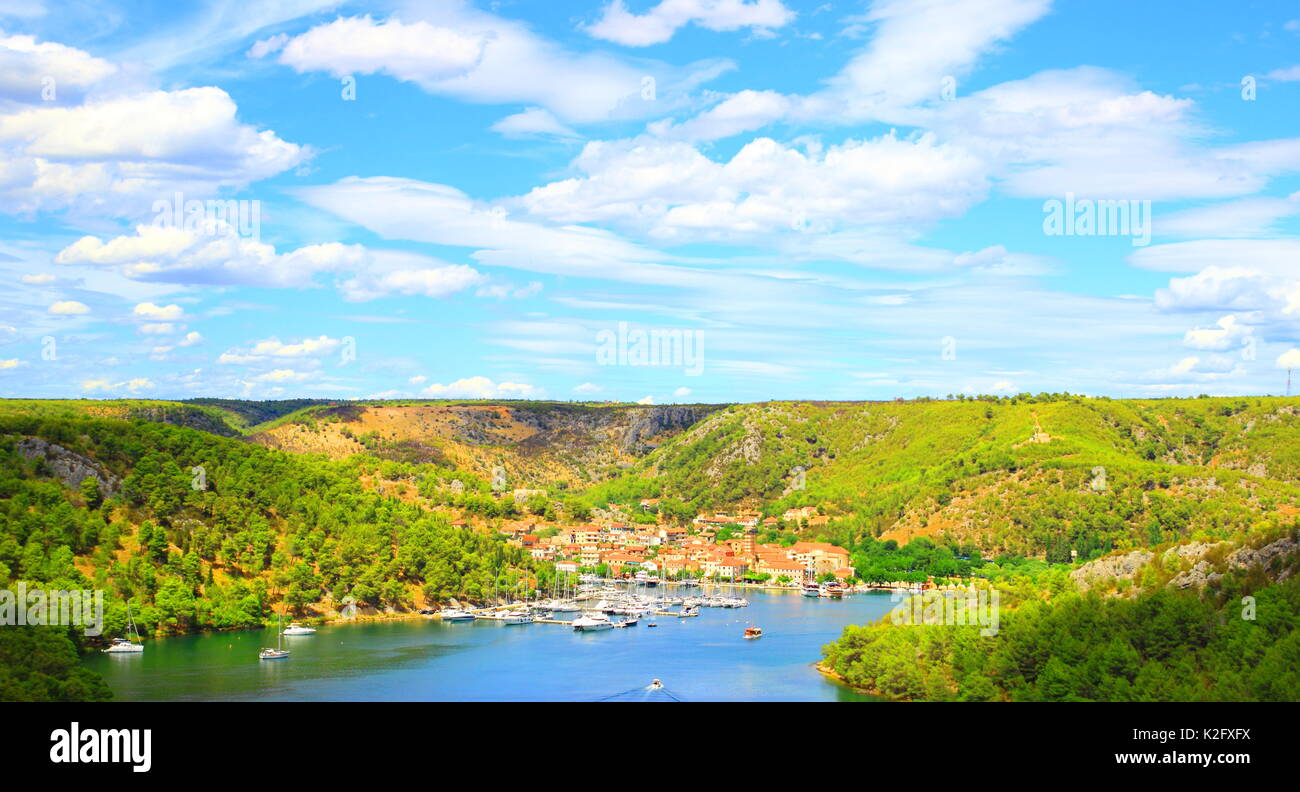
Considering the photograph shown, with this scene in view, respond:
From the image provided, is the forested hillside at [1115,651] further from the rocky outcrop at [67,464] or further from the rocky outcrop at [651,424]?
the rocky outcrop at [651,424]

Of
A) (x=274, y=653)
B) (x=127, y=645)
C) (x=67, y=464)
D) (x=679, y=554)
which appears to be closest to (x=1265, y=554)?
(x=274, y=653)

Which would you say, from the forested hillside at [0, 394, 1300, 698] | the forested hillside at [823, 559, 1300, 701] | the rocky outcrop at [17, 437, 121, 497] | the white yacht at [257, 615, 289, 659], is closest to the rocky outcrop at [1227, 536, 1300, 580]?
the forested hillside at [0, 394, 1300, 698]

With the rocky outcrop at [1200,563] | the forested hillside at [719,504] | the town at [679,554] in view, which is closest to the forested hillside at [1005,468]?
the forested hillside at [719,504]
